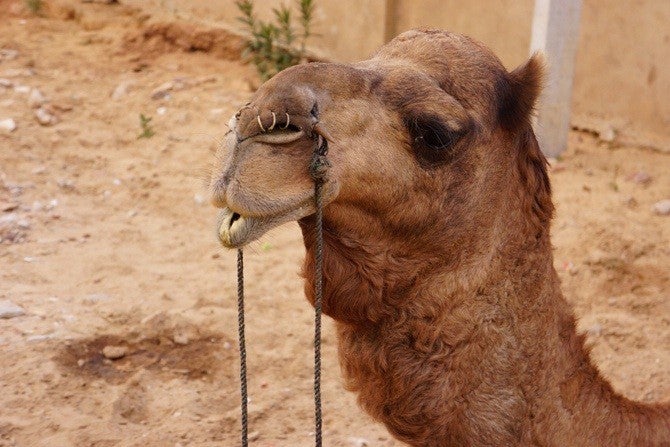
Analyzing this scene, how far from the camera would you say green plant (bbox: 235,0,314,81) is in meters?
8.91

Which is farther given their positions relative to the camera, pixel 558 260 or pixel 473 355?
pixel 558 260

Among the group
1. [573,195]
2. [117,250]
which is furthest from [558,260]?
[117,250]

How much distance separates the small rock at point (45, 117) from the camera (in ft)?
27.9

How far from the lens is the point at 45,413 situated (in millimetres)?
4922

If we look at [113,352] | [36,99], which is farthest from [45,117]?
[113,352]

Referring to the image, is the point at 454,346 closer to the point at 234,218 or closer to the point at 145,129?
the point at 234,218

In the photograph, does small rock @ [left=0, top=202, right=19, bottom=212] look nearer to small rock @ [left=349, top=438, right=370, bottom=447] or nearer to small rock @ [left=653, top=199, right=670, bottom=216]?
small rock @ [left=349, top=438, right=370, bottom=447]

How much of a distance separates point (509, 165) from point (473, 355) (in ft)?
2.24

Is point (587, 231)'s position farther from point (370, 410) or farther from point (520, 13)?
point (370, 410)

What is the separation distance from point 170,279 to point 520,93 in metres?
3.39

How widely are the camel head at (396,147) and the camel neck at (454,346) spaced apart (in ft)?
0.39

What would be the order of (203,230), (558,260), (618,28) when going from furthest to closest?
(618,28) → (203,230) → (558,260)

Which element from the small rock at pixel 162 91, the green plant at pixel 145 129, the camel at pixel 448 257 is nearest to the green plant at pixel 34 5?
the small rock at pixel 162 91

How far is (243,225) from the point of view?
289 cm
